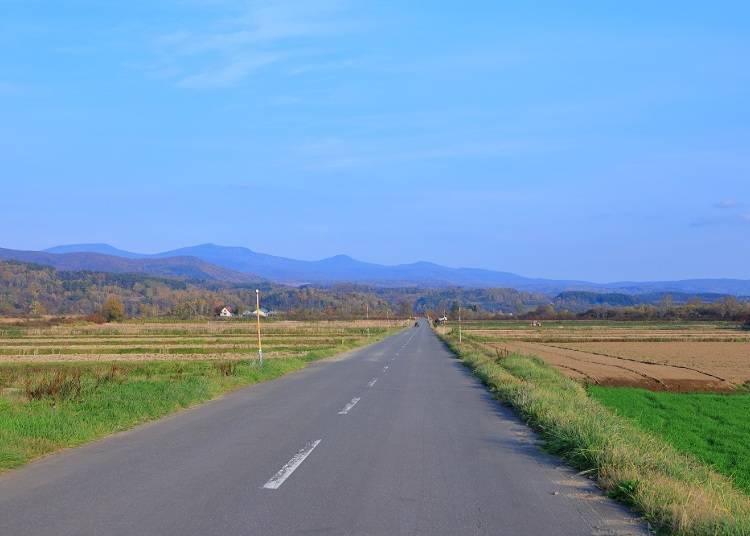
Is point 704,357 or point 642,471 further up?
point 642,471

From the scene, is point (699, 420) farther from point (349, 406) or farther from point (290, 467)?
point (290, 467)

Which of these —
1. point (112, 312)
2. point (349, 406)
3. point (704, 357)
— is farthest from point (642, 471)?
point (112, 312)

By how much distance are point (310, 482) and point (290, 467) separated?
2.56 feet

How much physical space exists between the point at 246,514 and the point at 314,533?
2.55ft

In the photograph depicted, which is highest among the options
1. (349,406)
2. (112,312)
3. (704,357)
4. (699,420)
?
(112,312)

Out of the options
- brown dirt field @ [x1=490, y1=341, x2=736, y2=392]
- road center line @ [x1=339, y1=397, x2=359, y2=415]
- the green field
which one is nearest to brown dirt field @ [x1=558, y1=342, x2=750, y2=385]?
brown dirt field @ [x1=490, y1=341, x2=736, y2=392]

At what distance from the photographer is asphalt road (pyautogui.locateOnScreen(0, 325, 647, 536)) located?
5543 millimetres

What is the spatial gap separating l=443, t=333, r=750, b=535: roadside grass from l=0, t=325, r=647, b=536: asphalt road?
25cm

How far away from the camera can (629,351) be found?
47531 millimetres

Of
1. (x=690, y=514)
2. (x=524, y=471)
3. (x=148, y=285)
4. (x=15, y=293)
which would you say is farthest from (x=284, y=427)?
(x=148, y=285)

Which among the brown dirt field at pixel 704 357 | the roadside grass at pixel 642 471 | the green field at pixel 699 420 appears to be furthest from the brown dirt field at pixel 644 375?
the roadside grass at pixel 642 471

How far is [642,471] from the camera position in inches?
287

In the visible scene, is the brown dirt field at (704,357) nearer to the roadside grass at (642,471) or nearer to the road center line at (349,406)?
the road center line at (349,406)

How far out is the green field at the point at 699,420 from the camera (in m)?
12.8
